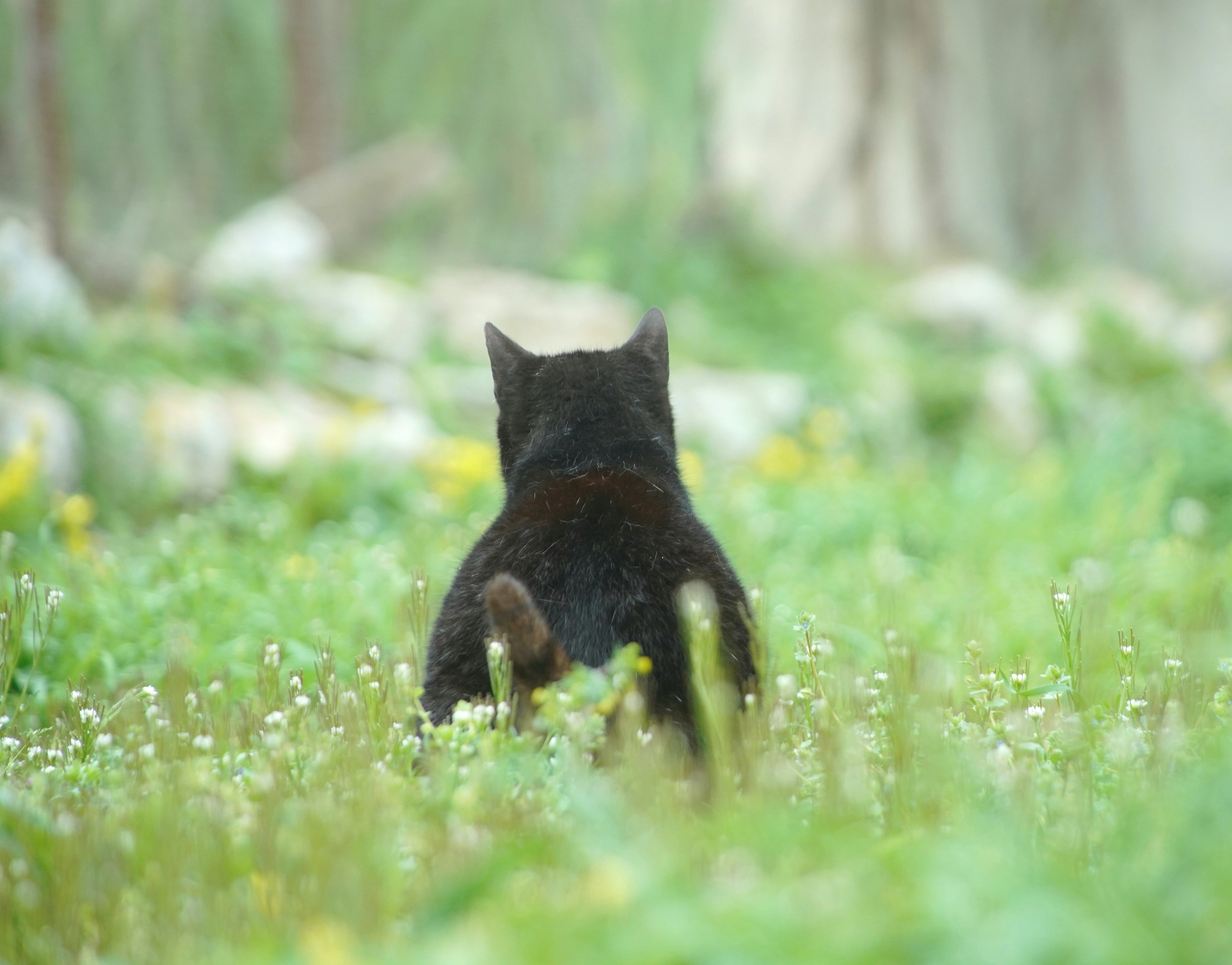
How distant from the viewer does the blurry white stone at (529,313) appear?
328 inches

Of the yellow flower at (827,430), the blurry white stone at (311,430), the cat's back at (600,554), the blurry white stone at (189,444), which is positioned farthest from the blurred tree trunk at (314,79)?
the cat's back at (600,554)

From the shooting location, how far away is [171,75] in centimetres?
968

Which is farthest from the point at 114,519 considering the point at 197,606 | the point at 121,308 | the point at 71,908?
the point at 71,908

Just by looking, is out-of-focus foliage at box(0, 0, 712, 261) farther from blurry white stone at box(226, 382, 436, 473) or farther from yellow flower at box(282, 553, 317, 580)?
yellow flower at box(282, 553, 317, 580)

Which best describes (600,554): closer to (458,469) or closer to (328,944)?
(328,944)

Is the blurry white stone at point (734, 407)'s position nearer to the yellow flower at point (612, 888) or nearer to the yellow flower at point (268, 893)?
the yellow flower at point (268, 893)

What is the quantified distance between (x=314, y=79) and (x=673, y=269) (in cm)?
367

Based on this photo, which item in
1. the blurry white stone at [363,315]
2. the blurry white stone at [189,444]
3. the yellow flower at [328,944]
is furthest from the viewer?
the blurry white stone at [363,315]

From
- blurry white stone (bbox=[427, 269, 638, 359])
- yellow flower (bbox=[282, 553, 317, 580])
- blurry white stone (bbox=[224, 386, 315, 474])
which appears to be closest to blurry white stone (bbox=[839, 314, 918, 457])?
blurry white stone (bbox=[427, 269, 638, 359])

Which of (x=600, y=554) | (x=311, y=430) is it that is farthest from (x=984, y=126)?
(x=600, y=554)

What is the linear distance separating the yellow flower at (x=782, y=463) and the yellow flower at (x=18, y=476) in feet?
11.9

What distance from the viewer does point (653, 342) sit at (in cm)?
291

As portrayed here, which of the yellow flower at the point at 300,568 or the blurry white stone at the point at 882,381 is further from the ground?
the blurry white stone at the point at 882,381

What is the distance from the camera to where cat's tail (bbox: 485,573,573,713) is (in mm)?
1709
